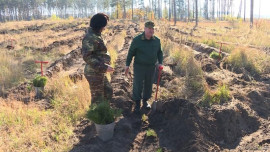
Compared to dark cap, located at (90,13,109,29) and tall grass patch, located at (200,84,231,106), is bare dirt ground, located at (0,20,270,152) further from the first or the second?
dark cap, located at (90,13,109,29)

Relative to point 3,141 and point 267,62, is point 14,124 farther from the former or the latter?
point 267,62

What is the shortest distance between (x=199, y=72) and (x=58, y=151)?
4.22m

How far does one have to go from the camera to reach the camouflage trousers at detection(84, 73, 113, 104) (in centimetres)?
402

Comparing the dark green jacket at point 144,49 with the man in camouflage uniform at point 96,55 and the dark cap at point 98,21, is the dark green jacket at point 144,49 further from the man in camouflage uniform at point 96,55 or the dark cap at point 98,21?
the dark cap at point 98,21

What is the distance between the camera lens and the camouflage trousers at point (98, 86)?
402 cm

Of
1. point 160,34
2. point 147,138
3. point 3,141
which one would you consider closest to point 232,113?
point 147,138

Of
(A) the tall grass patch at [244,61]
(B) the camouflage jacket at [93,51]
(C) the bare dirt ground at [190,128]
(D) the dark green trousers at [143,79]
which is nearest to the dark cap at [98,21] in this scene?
(B) the camouflage jacket at [93,51]

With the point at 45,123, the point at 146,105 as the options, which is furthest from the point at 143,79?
the point at 45,123

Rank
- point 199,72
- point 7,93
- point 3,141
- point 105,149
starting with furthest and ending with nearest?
point 7,93
point 199,72
point 3,141
point 105,149

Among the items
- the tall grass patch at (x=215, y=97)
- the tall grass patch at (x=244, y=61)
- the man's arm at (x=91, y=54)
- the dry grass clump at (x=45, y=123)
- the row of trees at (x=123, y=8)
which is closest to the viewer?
the man's arm at (x=91, y=54)

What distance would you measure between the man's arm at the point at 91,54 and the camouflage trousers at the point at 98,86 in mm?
273

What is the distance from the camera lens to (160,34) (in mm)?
10641

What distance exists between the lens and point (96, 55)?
3945mm

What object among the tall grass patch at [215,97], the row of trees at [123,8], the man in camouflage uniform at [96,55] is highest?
the row of trees at [123,8]
